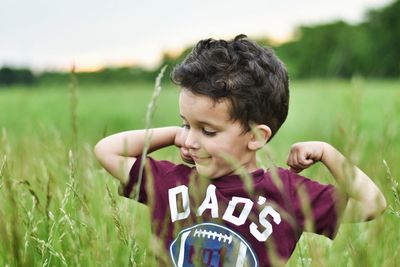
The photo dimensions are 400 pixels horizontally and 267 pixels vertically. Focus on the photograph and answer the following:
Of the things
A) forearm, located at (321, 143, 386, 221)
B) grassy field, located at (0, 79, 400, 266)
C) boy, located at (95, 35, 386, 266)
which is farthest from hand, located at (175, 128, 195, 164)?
forearm, located at (321, 143, 386, 221)

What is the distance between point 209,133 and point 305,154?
13.1 inches

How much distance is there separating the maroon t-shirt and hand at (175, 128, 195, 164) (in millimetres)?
65

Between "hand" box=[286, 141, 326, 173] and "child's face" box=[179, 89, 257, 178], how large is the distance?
Result: 0.19m

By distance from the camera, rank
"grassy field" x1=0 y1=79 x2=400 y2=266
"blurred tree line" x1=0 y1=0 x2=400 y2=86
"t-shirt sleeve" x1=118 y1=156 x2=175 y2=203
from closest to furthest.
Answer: "grassy field" x1=0 y1=79 x2=400 y2=266 < "t-shirt sleeve" x1=118 y1=156 x2=175 y2=203 < "blurred tree line" x1=0 y1=0 x2=400 y2=86

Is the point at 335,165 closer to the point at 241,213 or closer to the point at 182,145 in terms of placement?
the point at 241,213

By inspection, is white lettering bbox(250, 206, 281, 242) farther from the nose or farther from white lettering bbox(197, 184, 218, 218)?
the nose

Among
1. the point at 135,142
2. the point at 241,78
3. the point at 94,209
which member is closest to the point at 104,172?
the point at 94,209

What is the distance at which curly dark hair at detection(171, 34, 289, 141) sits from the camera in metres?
2.00

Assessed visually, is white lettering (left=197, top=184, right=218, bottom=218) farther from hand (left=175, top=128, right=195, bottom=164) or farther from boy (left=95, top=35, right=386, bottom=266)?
hand (left=175, top=128, right=195, bottom=164)

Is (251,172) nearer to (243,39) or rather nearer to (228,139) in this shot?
(228,139)

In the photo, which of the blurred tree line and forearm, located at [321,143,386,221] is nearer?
forearm, located at [321,143,386,221]

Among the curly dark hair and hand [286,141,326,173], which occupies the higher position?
the curly dark hair

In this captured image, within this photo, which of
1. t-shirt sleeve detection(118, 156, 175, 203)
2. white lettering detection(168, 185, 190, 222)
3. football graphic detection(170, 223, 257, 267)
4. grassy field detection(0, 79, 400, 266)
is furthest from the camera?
t-shirt sleeve detection(118, 156, 175, 203)

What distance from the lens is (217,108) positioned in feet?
6.43
